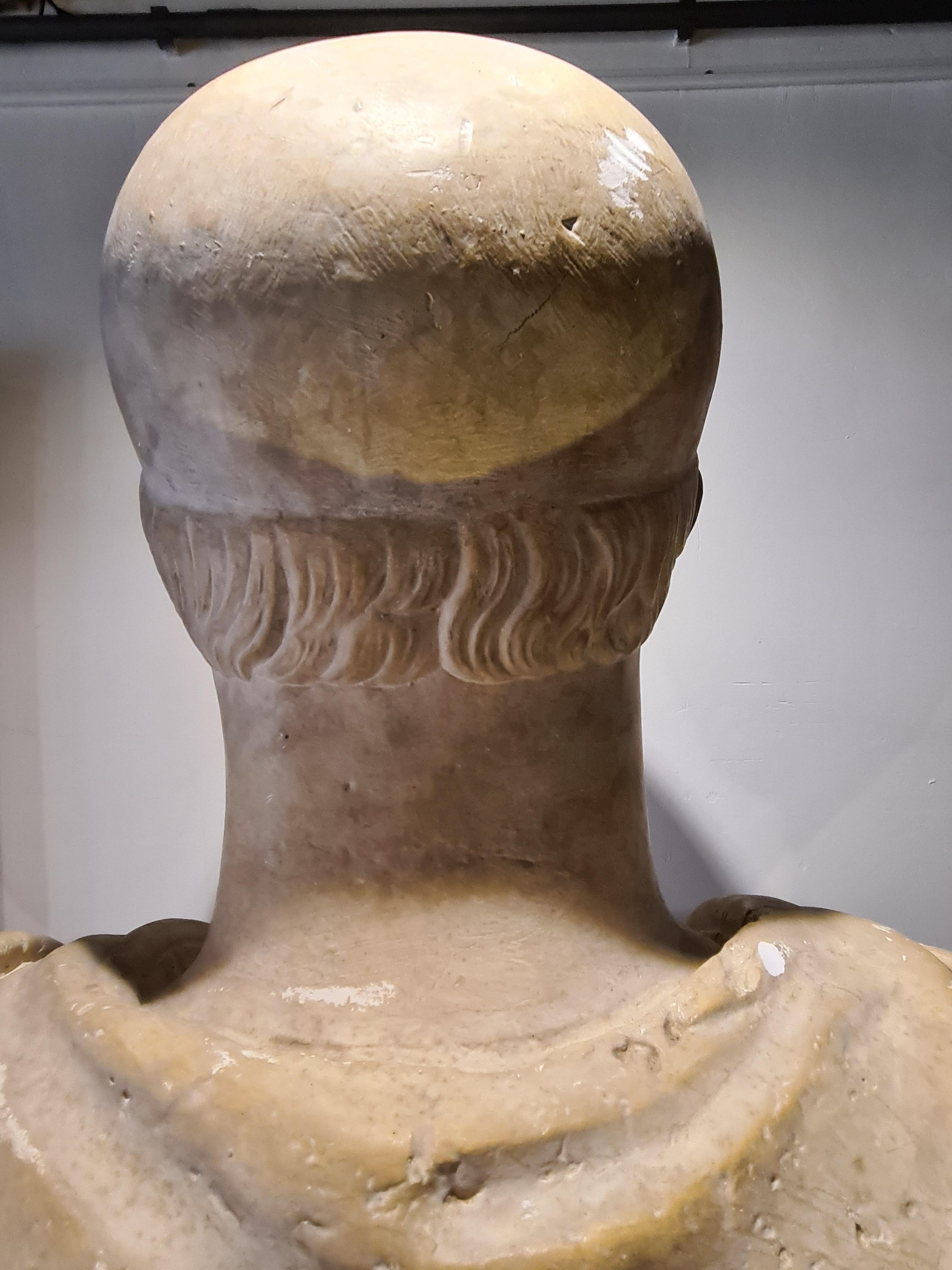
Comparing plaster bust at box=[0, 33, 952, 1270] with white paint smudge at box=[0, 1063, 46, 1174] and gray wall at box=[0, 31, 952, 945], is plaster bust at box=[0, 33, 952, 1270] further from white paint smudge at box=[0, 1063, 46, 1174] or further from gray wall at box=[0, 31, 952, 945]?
gray wall at box=[0, 31, 952, 945]

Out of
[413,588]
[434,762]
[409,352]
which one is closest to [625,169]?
[409,352]

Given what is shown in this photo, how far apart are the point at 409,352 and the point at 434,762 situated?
49 cm

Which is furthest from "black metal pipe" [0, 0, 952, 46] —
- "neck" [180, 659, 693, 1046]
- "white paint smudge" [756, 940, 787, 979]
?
"white paint smudge" [756, 940, 787, 979]

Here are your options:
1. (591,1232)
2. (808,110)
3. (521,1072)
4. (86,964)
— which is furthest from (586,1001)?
(808,110)

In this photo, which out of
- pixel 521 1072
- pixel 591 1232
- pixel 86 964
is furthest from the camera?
pixel 86 964

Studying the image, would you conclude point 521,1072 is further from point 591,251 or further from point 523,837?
point 591,251

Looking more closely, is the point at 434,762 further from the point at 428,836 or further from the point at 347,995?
the point at 347,995

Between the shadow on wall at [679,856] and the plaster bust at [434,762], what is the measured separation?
1.09 m

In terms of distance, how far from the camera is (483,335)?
1.14 meters

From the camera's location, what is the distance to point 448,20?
6.53 ft

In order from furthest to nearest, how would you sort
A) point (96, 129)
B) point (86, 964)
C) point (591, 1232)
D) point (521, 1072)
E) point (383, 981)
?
point (96, 129), point (86, 964), point (383, 981), point (521, 1072), point (591, 1232)

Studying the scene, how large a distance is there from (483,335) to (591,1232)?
90cm

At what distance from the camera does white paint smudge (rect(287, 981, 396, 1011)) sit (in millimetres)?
1311

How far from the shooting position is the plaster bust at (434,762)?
1.13m
